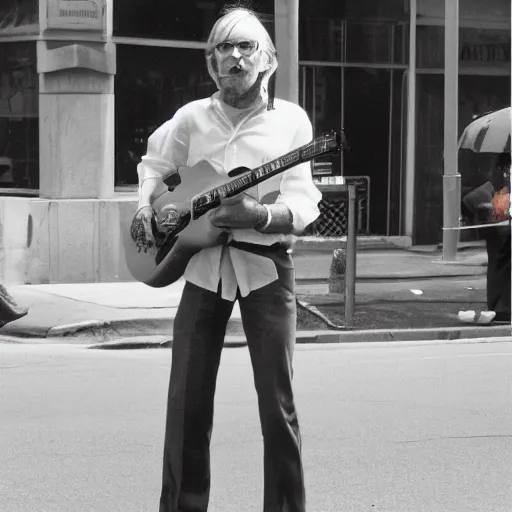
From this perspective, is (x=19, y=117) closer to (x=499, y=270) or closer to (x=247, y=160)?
(x=499, y=270)

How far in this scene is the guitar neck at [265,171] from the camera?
4.69 meters

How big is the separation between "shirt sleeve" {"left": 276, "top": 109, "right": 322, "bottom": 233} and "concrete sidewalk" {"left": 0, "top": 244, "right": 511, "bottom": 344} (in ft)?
22.7

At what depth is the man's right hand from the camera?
200 inches

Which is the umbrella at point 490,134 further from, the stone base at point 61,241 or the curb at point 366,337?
the stone base at point 61,241

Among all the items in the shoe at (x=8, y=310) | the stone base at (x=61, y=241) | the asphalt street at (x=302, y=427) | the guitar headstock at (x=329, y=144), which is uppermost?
the guitar headstock at (x=329, y=144)

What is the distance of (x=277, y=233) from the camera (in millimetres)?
5012

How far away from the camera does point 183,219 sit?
5094 mm

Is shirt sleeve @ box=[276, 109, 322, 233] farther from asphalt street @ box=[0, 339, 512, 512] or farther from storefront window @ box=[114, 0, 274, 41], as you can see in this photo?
storefront window @ box=[114, 0, 274, 41]

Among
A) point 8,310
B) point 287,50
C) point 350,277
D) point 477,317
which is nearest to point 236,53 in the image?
point 8,310

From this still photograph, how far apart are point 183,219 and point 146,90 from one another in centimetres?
1220

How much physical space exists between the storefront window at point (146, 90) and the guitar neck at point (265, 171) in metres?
11.7

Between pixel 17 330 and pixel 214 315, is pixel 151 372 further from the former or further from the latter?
pixel 214 315

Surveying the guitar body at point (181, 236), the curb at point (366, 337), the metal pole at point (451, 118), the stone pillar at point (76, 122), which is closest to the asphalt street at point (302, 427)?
the curb at point (366, 337)

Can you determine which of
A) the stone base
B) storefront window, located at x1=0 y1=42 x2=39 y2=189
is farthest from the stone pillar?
storefront window, located at x1=0 y1=42 x2=39 y2=189
